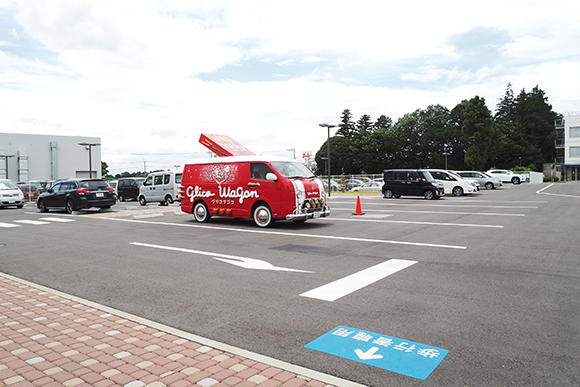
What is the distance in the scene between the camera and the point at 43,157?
63.1 meters

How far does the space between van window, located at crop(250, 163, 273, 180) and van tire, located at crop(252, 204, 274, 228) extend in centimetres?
92

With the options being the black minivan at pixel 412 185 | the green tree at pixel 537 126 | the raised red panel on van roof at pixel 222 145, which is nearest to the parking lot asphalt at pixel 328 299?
the black minivan at pixel 412 185

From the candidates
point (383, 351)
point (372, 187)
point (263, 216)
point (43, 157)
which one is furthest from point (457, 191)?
point (43, 157)

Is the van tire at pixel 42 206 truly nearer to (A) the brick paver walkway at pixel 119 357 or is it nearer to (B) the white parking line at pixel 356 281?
(A) the brick paver walkway at pixel 119 357

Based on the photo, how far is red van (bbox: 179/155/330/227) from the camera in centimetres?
1300

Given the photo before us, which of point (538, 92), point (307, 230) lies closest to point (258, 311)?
point (307, 230)

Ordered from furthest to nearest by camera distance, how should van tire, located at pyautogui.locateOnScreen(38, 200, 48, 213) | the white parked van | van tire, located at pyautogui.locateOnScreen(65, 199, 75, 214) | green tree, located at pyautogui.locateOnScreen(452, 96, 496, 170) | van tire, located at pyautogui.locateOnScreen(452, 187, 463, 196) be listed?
1. green tree, located at pyautogui.locateOnScreen(452, 96, 496, 170)
2. van tire, located at pyautogui.locateOnScreen(452, 187, 463, 196)
3. the white parked van
4. van tire, located at pyautogui.locateOnScreen(38, 200, 48, 213)
5. van tire, located at pyautogui.locateOnScreen(65, 199, 75, 214)

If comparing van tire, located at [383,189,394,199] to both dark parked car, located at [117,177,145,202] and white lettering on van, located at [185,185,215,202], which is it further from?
dark parked car, located at [117,177,145,202]

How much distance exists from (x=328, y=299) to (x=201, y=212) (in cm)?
1082

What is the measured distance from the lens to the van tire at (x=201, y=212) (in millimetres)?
15542

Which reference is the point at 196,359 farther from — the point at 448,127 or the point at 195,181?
the point at 448,127

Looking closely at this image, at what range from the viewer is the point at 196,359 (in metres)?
3.72

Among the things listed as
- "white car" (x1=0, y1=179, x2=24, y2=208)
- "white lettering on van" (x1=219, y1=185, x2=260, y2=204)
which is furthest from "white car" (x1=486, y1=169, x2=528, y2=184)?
"white car" (x1=0, y1=179, x2=24, y2=208)

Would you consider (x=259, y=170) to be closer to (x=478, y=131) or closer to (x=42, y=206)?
(x=42, y=206)
